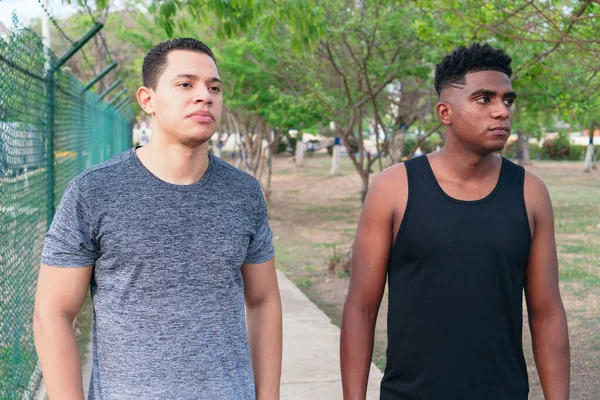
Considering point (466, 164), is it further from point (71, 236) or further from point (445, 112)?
point (71, 236)

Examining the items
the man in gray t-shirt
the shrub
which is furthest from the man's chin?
the shrub

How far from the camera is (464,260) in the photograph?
2621mm

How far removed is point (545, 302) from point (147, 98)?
A: 1409mm

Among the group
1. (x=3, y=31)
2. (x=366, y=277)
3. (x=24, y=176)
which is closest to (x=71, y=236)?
(x=366, y=277)

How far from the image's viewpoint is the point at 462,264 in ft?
8.60

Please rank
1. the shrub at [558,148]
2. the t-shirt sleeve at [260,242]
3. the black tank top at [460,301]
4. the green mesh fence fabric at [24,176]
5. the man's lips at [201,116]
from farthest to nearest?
the shrub at [558,148], the green mesh fence fabric at [24,176], the black tank top at [460,301], the t-shirt sleeve at [260,242], the man's lips at [201,116]

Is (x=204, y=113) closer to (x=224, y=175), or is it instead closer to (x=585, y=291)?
(x=224, y=175)

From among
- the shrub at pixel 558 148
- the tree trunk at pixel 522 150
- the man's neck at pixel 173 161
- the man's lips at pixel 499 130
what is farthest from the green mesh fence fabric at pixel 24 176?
the shrub at pixel 558 148

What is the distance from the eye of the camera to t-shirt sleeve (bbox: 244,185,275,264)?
2.50 meters

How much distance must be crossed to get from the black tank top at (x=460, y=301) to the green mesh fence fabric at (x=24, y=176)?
83.7 inches

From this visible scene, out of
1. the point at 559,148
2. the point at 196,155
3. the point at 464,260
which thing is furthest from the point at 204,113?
the point at 559,148

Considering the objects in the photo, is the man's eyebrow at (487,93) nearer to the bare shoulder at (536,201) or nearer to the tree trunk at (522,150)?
the bare shoulder at (536,201)

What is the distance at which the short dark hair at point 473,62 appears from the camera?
9.27 ft

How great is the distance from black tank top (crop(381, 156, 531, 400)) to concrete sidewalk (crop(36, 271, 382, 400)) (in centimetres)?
297
